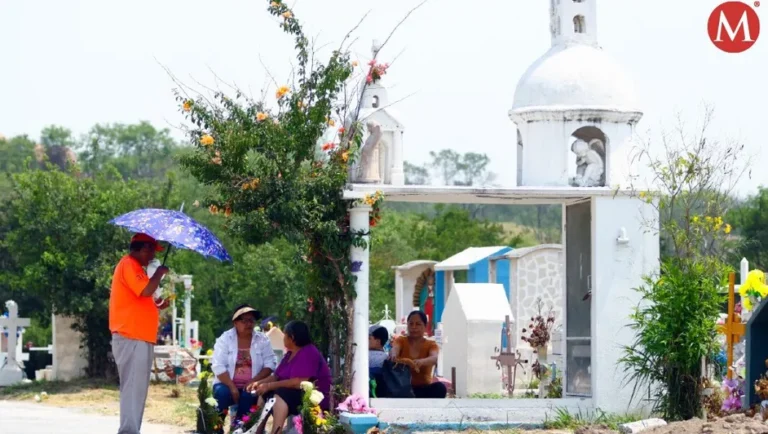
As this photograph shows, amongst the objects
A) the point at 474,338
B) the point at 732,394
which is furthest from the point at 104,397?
the point at 732,394

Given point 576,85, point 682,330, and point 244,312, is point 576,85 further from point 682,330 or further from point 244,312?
point 244,312

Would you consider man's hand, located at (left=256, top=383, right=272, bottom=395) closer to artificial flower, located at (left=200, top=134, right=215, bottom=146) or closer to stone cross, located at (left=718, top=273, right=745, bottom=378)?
artificial flower, located at (left=200, top=134, right=215, bottom=146)

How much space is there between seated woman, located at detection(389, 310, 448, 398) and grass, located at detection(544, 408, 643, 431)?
1331 mm

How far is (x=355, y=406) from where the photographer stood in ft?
44.1

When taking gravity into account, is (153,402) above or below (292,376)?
below

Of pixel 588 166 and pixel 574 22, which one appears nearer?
pixel 588 166

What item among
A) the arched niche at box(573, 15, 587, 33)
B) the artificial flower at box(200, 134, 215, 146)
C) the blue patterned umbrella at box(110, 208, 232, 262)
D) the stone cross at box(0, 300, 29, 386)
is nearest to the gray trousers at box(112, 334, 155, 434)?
the blue patterned umbrella at box(110, 208, 232, 262)

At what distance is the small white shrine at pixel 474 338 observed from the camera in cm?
1850

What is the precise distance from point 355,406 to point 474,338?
543cm

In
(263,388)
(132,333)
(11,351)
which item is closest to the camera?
(132,333)

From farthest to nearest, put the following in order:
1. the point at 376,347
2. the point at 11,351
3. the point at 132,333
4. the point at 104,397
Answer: the point at 11,351 < the point at 104,397 < the point at 376,347 < the point at 132,333

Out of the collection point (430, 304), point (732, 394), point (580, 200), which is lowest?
point (732, 394)

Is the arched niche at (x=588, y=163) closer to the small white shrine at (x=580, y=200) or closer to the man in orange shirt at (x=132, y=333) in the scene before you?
the small white shrine at (x=580, y=200)

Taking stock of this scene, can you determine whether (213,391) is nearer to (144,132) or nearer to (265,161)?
(265,161)
